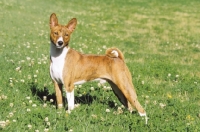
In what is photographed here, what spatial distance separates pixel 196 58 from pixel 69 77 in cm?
878

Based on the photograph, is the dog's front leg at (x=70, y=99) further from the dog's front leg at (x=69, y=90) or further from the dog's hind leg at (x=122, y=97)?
the dog's hind leg at (x=122, y=97)

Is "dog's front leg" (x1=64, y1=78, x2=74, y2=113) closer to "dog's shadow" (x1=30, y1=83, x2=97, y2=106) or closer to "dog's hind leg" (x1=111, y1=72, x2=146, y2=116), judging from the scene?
"dog's shadow" (x1=30, y1=83, x2=97, y2=106)

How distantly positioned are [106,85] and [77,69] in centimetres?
230

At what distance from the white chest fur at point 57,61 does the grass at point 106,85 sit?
2.29ft

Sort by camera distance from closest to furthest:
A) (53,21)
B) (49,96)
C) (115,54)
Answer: (53,21) < (115,54) < (49,96)

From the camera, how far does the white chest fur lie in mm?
7262

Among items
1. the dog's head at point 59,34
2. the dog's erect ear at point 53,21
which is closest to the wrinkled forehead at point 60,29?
the dog's head at point 59,34

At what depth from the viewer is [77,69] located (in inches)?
292

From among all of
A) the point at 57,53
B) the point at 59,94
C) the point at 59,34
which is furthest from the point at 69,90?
the point at 59,34

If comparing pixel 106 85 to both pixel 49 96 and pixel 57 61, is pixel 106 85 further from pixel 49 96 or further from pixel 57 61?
pixel 57 61

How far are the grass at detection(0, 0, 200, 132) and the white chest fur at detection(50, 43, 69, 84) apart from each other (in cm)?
70

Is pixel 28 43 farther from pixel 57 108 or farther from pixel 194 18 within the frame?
pixel 194 18

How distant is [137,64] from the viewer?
12266 mm

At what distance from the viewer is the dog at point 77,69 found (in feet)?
23.8
